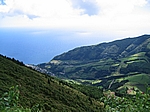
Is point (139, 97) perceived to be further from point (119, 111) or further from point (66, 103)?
point (66, 103)

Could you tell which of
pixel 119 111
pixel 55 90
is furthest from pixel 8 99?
pixel 55 90

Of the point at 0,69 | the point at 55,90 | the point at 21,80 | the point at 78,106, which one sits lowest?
the point at 78,106

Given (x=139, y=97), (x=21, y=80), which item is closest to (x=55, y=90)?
(x=21, y=80)

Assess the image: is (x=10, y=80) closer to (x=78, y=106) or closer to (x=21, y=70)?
(x=21, y=70)

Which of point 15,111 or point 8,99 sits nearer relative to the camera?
point 8,99

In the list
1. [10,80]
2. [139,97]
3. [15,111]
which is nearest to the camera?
[15,111]

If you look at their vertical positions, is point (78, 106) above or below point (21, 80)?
below

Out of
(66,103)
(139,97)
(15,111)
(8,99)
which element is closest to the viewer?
(8,99)

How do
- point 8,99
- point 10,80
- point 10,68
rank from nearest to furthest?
point 8,99
point 10,80
point 10,68

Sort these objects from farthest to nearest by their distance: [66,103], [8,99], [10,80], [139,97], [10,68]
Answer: [10,68]
[66,103]
[10,80]
[139,97]
[8,99]
